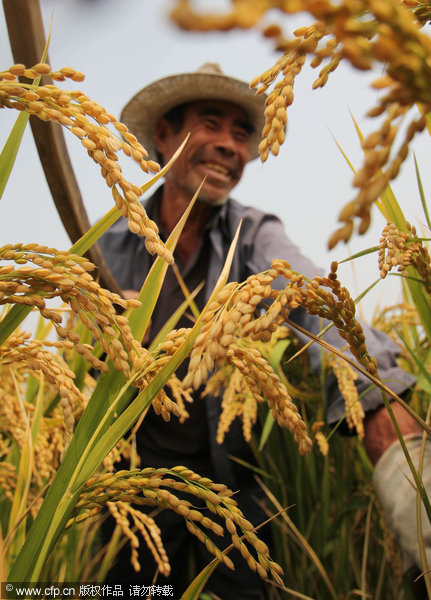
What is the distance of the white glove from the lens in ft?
4.05

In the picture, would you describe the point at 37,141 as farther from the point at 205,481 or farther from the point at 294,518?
the point at 294,518

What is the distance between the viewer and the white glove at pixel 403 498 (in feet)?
4.05

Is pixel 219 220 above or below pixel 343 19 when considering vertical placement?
above

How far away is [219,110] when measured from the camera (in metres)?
3.16

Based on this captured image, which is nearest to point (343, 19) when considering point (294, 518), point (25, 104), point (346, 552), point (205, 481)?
point (25, 104)

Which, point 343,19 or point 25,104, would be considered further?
point 25,104

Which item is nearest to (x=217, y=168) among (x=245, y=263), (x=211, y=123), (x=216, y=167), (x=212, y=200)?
(x=216, y=167)

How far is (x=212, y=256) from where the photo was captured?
2.75 meters

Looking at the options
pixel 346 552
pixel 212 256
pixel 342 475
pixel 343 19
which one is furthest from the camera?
pixel 212 256

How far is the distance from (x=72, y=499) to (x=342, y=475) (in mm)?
1542

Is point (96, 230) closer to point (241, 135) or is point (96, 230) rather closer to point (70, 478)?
point (70, 478)

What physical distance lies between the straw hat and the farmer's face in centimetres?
7

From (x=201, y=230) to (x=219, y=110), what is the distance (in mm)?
779

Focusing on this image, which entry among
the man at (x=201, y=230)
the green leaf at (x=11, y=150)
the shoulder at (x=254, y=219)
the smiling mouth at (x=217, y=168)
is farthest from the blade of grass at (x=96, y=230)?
the smiling mouth at (x=217, y=168)
